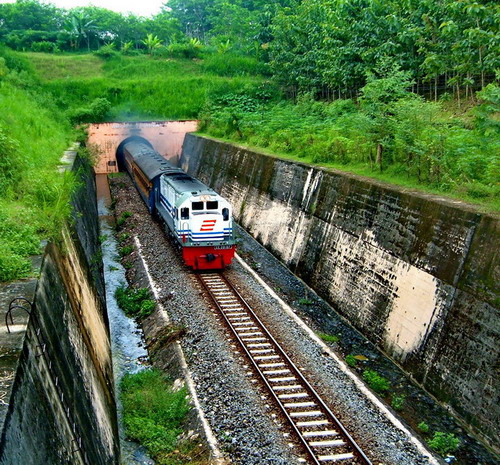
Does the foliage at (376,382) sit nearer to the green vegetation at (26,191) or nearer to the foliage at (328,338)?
the foliage at (328,338)

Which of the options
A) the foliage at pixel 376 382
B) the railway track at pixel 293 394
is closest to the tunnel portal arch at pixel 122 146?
the railway track at pixel 293 394

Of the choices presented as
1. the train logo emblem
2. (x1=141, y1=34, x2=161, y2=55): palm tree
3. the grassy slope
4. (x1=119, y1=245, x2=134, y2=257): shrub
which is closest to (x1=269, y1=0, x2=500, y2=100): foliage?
the train logo emblem

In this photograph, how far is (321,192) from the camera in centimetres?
1823

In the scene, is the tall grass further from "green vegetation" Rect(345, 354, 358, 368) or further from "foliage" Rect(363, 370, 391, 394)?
"green vegetation" Rect(345, 354, 358, 368)

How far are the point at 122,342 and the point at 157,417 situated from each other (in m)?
4.10

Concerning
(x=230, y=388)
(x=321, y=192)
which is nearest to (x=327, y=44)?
(x=321, y=192)

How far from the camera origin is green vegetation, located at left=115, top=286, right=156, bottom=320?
15.1m

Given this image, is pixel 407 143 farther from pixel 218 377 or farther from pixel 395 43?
pixel 395 43

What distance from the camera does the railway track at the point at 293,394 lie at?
8672 millimetres

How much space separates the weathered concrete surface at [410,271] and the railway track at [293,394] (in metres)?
3.03

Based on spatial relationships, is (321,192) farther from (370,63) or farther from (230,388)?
(370,63)

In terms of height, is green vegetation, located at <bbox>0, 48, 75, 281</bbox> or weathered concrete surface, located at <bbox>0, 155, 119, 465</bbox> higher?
green vegetation, located at <bbox>0, 48, 75, 281</bbox>

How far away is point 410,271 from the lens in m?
12.7

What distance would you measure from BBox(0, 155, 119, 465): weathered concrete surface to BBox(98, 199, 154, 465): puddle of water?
0.35 metres
